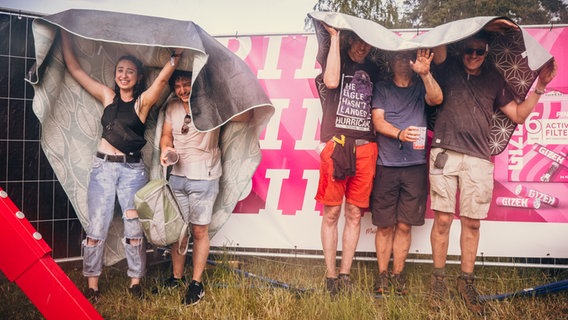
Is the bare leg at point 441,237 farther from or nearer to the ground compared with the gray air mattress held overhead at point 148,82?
nearer to the ground

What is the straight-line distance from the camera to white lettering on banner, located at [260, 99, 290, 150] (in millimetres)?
4113

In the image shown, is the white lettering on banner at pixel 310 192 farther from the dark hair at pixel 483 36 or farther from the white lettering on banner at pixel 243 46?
the dark hair at pixel 483 36

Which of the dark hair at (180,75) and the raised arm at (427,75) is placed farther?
the dark hair at (180,75)

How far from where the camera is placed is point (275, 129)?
13.5 feet

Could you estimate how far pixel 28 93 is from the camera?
11.5 feet

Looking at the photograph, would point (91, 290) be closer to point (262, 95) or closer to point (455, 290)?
point (262, 95)

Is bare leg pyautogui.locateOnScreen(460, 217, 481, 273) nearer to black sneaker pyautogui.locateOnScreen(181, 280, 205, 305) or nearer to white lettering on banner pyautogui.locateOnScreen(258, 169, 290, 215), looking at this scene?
white lettering on banner pyautogui.locateOnScreen(258, 169, 290, 215)

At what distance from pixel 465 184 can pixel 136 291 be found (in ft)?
7.77

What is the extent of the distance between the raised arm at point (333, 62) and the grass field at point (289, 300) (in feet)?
4.44

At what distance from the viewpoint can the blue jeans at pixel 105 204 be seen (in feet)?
10.7

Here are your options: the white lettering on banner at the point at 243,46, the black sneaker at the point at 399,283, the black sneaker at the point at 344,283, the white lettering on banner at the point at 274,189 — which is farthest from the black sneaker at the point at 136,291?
the white lettering on banner at the point at 243,46

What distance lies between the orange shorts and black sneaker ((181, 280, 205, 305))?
1.03m

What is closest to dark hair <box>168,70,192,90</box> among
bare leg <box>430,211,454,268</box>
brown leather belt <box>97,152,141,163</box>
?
brown leather belt <box>97,152,141,163</box>

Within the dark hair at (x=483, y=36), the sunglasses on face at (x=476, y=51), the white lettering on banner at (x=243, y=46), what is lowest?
the white lettering on banner at (x=243, y=46)
